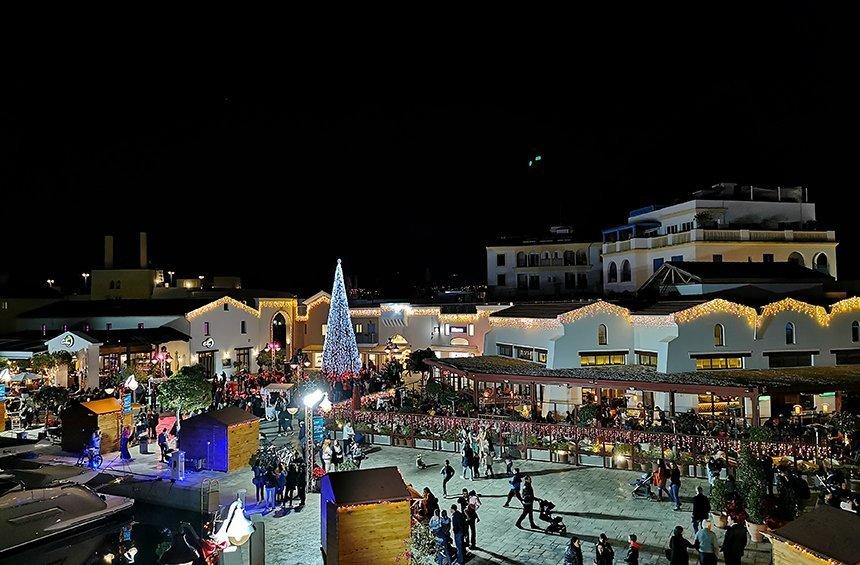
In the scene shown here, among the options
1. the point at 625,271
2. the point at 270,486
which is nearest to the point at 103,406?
the point at 270,486

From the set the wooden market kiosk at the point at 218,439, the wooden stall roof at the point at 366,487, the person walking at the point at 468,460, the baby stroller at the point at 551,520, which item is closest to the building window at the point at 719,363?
the person walking at the point at 468,460

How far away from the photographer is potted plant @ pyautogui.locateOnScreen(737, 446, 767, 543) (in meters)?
13.0

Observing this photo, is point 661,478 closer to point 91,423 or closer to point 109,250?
point 91,423

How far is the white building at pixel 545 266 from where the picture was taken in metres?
47.5

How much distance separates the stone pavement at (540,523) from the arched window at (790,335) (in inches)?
438

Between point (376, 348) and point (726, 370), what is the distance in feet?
76.3

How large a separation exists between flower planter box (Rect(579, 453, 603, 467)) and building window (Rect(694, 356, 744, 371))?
8060 mm

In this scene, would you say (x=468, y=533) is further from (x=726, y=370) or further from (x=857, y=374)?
(x=857, y=374)

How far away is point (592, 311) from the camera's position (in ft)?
91.9

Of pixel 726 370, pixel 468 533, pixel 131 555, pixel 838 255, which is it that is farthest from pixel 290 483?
pixel 838 255

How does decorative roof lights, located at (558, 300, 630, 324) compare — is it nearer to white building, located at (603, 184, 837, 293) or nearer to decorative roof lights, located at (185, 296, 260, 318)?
white building, located at (603, 184, 837, 293)

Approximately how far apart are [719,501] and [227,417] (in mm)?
14467

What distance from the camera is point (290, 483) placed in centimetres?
1702

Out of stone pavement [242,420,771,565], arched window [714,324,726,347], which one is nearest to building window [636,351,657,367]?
arched window [714,324,726,347]
